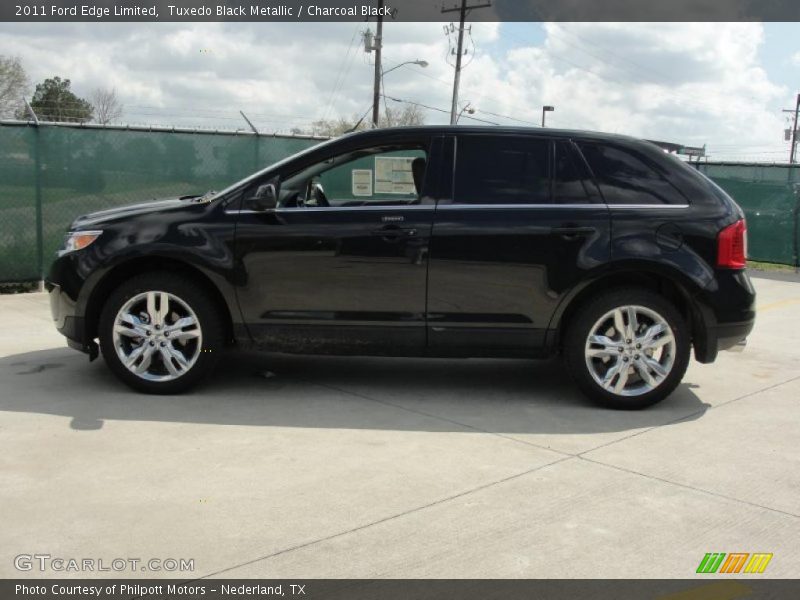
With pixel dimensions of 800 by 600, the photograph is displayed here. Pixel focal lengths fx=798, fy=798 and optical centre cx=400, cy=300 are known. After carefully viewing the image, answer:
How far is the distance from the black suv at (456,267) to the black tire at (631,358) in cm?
1

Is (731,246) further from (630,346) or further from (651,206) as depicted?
(630,346)

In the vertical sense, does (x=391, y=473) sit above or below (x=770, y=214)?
below

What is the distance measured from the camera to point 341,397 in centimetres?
561

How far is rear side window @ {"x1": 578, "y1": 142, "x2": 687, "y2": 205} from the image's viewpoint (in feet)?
17.6

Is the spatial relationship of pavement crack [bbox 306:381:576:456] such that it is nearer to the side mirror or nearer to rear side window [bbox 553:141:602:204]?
the side mirror

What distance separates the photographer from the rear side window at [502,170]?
5398mm

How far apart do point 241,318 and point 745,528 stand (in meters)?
3.34

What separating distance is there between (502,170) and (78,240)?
296 cm

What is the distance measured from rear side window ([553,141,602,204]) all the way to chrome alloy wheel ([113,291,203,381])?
2.61m

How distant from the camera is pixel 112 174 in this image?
10156 millimetres
